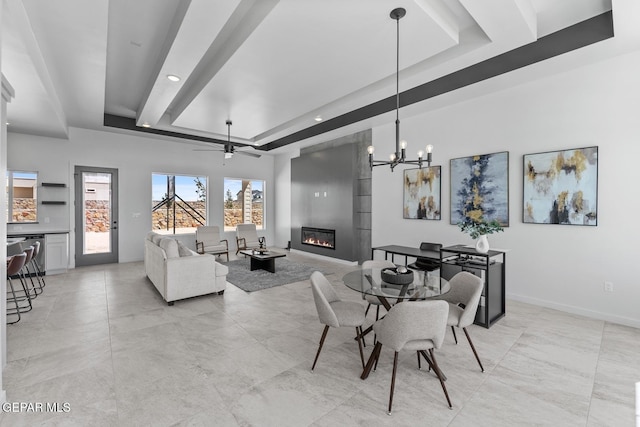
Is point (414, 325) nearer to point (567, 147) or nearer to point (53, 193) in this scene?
point (567, 147)

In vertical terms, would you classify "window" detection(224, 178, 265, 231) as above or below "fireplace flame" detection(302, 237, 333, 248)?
above

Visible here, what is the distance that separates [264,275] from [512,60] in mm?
5186

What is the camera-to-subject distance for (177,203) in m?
7.80

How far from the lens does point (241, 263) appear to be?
6.72m

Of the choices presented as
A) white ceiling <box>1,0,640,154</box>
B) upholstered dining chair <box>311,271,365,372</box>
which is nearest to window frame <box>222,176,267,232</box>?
white ceiling <box>1,0,640,154</box>

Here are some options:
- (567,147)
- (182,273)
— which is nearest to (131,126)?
(182,273)

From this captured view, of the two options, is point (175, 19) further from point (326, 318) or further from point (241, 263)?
point (241, 263)

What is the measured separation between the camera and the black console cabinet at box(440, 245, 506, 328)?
339 centimetres

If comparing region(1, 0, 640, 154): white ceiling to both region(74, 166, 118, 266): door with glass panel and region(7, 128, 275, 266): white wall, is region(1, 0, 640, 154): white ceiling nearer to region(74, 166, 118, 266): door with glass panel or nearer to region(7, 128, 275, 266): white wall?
region(7, 128, 275, 266): white wall

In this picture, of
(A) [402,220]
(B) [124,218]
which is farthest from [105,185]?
(A) [402,220]

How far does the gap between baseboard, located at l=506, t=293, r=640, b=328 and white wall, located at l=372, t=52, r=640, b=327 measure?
0.04 ft

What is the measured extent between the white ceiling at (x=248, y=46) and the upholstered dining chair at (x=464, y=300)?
2573 mm

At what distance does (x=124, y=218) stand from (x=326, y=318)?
6.63 m

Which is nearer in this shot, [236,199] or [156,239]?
[156,239]
